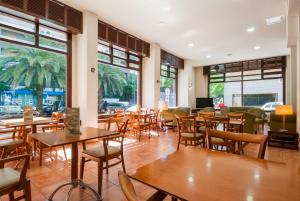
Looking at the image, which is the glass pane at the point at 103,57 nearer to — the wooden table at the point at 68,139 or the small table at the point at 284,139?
the wooden table at the point at 68,139

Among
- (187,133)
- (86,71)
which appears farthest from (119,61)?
(187,133)

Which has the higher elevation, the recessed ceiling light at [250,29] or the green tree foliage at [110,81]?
the recessed ceiling light at [250,29]

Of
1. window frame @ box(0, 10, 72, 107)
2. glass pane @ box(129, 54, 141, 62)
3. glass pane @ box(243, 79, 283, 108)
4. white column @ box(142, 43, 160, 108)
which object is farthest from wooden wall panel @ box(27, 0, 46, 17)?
glass pane @ box(243, 79, 283, 108)

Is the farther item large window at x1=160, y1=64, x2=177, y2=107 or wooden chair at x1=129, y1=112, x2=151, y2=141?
large window at x1=160, y1=64, x2=177, y2=107

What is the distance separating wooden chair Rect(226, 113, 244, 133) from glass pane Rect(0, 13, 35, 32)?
493 centimetres

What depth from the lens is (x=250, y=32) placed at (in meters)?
5.94

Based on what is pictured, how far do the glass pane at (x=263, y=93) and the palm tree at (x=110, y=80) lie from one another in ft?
21.2

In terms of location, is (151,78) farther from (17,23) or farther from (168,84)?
(17,23)

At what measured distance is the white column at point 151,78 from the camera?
23.9ft

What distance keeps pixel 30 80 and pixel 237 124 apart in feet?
16.1

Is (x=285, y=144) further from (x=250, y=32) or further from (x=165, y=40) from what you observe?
(x=165, y=40)

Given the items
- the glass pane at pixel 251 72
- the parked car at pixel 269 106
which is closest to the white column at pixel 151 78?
the glass pane at pixel 251 72

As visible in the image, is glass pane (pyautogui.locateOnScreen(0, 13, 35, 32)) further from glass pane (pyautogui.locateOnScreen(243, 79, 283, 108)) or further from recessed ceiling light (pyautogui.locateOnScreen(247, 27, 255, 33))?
glass pane (pyautogui.locateOnScreen(243, 79, 283, 108))

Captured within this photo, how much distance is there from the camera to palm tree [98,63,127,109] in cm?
595
